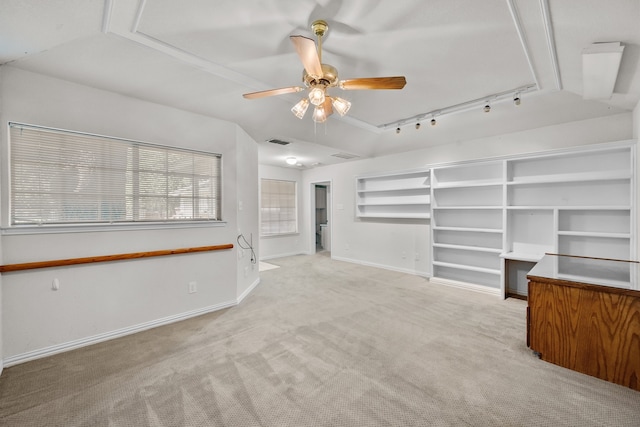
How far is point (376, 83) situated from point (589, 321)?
2.52 meters

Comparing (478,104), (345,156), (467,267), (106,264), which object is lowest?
(467,267)

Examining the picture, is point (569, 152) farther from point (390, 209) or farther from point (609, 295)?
point (390, 209)

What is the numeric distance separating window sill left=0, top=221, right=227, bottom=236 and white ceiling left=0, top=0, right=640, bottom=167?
53.2 inches

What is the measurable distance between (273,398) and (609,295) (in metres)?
2.61

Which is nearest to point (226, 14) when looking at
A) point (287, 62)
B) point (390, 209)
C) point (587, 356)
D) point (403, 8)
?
point (287, 62)

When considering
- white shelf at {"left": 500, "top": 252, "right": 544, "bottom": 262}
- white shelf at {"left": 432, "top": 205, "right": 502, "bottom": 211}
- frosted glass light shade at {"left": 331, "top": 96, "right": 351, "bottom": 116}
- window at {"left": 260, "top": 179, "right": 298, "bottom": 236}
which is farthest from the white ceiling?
window at {"left": 260, "top": 179, "right": 298, "bottom": 236}

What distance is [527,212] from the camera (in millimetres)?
3891

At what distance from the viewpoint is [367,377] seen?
2.03m

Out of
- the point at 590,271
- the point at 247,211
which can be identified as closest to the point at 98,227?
the point at 247,211

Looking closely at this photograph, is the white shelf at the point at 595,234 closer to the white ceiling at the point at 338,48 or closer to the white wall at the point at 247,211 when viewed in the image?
the white ceiling at the point at 338,48

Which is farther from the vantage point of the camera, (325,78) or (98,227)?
(98,227)

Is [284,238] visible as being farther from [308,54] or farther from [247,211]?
[308,54]

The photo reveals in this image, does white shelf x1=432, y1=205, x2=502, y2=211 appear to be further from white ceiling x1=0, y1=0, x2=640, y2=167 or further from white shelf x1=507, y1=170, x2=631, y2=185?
white ceiling x1=0, y1=0, x2=640, y2=167

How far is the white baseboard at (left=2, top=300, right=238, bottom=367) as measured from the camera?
2.23 meters
